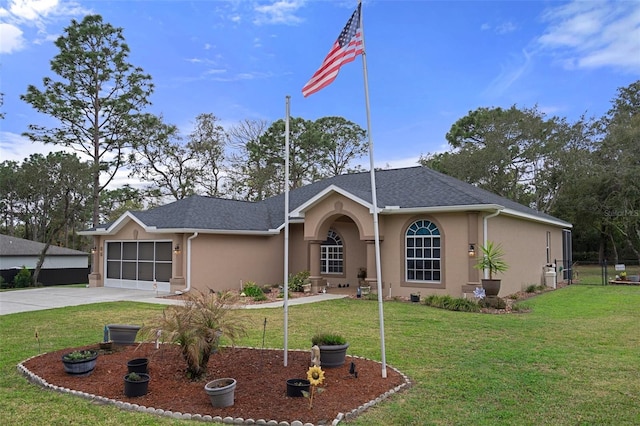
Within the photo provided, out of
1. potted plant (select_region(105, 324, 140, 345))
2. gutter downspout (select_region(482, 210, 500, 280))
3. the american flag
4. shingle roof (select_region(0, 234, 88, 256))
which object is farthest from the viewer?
shingle roof (select_region(0, 234, 88, 256))

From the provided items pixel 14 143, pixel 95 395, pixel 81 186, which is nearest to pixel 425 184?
pixel 95 395

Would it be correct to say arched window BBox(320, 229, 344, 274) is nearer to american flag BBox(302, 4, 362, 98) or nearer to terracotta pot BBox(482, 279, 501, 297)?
terracotta pot BBox(482, 279, 501, 297)

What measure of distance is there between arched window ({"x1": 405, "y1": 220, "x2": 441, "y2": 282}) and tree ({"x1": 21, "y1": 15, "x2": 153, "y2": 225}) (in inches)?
827

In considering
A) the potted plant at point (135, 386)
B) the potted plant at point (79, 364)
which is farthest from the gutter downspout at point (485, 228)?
the potted plant at point (79, 364)

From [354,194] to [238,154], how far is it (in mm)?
22491

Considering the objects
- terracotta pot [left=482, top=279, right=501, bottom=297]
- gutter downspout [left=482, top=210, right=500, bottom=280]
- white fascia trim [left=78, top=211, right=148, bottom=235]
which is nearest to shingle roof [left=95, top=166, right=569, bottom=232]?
white fascia trim [left=78, top=211, right=148, bottom=235]

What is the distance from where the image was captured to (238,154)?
36469 millimetres

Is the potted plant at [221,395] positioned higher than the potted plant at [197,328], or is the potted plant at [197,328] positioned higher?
the potted plant at [197,328]

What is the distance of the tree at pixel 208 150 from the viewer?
34469 mm

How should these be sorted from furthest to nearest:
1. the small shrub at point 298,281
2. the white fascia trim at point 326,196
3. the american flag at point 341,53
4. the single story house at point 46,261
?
the single story house at point 46,261, the small shrub at point 298,281, the white fascia trim at point 326,196, the american flag at point 341,53

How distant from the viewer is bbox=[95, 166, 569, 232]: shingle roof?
15.3 meters

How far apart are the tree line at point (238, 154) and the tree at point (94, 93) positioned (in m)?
0.06

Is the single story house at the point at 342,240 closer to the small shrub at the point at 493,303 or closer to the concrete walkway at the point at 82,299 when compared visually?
the small shrub at the point at 493,303

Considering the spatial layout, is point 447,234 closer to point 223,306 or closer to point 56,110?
point 223,306
